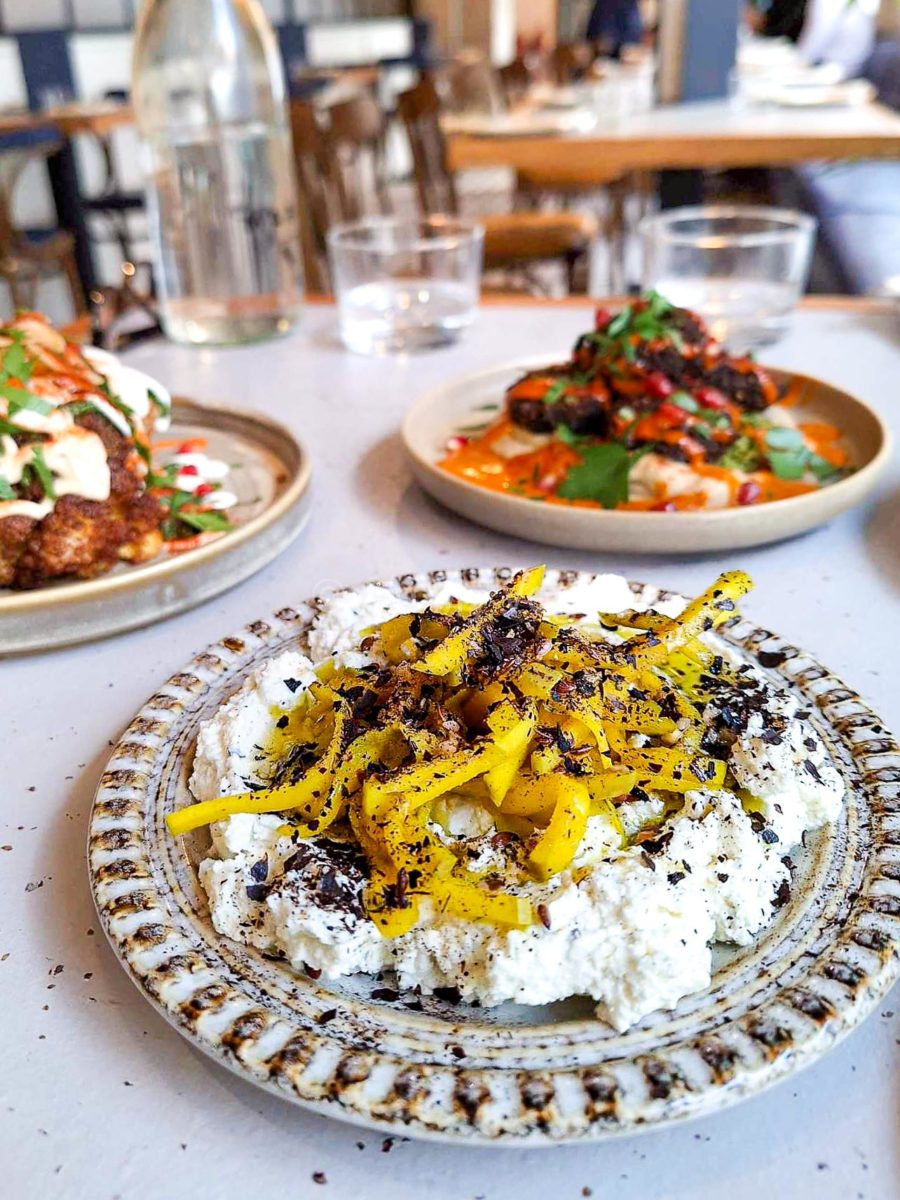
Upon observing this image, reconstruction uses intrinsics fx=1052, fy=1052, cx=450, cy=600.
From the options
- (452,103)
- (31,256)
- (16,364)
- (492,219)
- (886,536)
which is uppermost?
(16,364)

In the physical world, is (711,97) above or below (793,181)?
above

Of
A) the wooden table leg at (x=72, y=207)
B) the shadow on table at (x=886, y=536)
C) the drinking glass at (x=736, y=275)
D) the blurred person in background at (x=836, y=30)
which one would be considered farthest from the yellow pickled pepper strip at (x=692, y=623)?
the blurred person in background at (x=836, y=30)

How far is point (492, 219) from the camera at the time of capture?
323cm

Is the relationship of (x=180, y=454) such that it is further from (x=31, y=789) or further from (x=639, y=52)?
(x=639, y=52)

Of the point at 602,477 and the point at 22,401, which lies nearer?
the point at 22,401

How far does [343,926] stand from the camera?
475mm

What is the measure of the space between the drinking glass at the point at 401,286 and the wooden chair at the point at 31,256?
251 centimetres

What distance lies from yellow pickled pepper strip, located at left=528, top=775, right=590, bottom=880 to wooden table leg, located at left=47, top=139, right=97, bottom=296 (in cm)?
469

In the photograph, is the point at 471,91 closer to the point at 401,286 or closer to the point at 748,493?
the point at 401,286

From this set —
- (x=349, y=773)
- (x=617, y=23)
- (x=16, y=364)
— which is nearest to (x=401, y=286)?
(x=16, y=364)

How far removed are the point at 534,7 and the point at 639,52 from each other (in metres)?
4.12

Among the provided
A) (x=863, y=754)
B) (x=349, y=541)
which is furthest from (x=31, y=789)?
(x=863, y=754)

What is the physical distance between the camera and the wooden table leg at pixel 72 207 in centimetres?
471

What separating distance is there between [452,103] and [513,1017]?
4.22m
